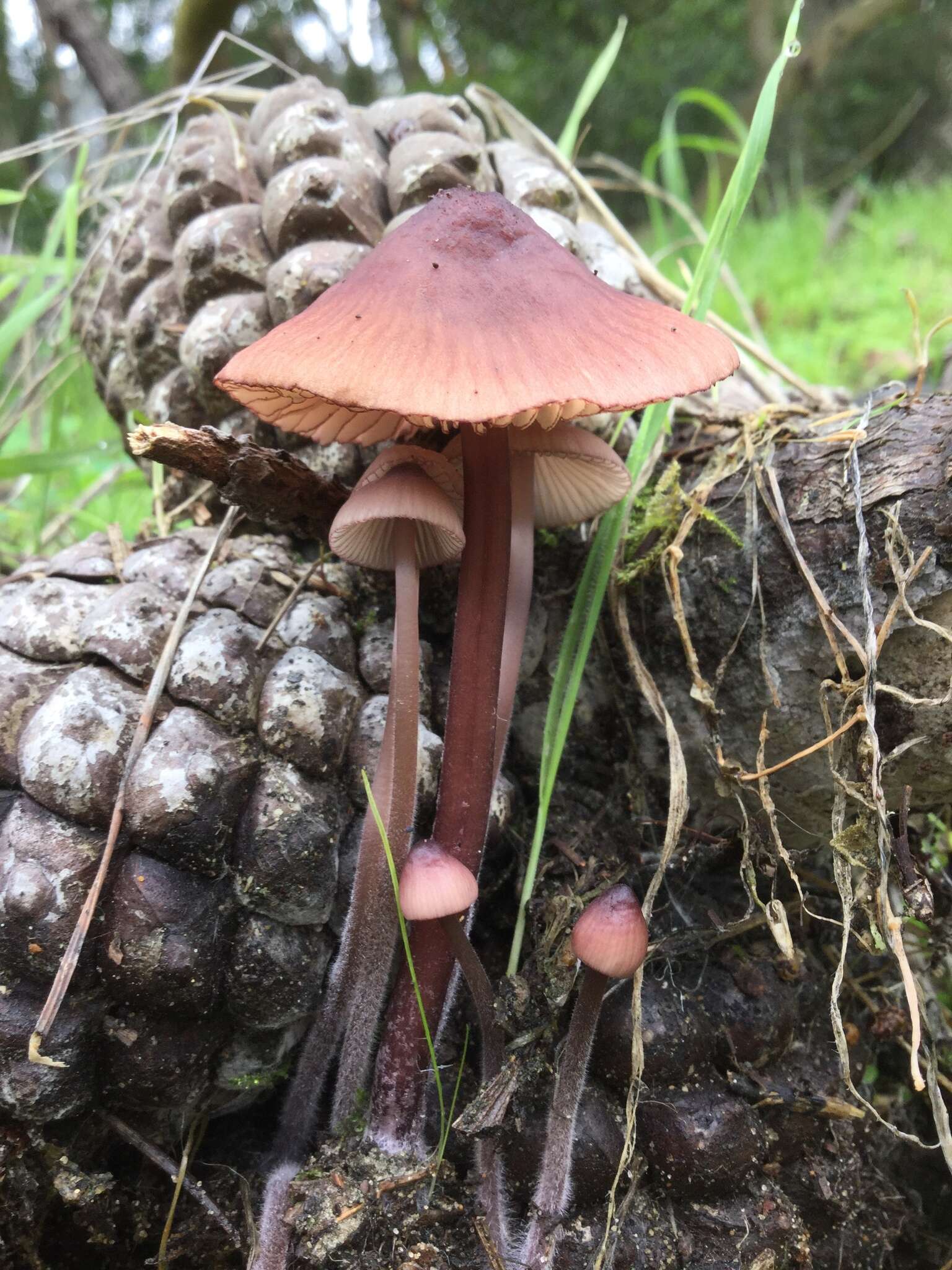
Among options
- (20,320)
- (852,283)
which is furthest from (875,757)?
(852,283)

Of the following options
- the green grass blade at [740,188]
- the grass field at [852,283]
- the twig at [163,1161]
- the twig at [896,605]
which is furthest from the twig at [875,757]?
the grass field at [852,283]

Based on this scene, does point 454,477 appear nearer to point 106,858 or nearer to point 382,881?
point 382,881

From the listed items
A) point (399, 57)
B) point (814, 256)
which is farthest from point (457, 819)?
point (399, 57)

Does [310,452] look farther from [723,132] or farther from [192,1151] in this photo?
[723,132]

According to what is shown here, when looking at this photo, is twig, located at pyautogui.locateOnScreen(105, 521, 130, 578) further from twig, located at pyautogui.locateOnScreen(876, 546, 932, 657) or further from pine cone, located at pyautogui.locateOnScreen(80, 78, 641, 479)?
twig, located at pyautogui.locateOnScreen(876, 546, 932, 657)

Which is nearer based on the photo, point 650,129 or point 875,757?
point 875,757

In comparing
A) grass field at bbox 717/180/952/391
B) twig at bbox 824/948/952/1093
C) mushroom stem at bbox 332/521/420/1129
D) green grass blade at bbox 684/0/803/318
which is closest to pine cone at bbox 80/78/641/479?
green grass blade at bbox 684/0/803/318

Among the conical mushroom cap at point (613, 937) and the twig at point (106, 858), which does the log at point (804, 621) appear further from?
the twig at point (106, 858)
